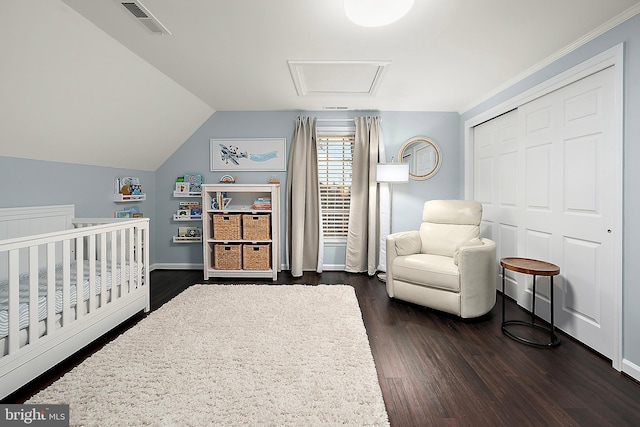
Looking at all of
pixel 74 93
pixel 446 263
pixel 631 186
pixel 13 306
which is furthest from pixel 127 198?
pixel 631 186

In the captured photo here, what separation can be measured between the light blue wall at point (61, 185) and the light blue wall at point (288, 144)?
43 cm

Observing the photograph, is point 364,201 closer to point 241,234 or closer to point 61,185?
point 241,234

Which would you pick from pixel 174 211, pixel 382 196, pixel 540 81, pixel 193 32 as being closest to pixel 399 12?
pixel 193 32

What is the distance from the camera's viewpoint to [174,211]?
4.34 meters

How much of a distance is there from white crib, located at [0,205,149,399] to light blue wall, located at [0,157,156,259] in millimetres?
107

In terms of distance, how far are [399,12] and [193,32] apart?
1451 mm

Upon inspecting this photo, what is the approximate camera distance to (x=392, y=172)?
3.68m

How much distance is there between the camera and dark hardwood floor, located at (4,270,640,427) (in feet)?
4.91

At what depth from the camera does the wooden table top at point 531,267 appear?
214cm

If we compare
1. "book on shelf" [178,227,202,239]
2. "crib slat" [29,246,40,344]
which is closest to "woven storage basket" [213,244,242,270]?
"book on shelf" [178,227,202,239]

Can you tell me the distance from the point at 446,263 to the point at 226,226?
260cm

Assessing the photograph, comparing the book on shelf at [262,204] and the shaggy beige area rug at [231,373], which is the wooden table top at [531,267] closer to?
the shaggy beige area rug at [231,373]

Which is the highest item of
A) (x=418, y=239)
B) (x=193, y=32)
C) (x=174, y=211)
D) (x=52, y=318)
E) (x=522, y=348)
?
(x=193, y=32)

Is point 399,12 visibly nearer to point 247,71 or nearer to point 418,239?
point 247,71
